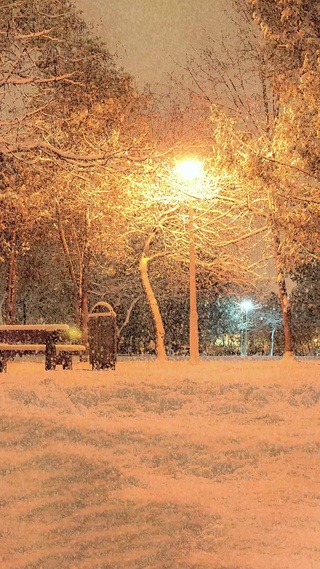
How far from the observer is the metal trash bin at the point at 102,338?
18203mm

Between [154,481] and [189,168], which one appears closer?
[154,481]

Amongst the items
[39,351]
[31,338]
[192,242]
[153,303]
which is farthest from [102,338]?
[153,303]

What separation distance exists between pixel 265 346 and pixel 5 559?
276 feet

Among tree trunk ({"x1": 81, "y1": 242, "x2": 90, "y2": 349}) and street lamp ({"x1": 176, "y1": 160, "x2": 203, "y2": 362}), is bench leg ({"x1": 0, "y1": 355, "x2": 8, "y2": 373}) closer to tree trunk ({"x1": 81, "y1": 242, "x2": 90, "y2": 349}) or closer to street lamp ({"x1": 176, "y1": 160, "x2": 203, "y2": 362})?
street lamp ({"x1": 176, "y1": 160, "x2": 203, "y2": 362})

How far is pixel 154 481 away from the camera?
698 centimetres

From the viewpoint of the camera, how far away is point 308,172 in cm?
1698

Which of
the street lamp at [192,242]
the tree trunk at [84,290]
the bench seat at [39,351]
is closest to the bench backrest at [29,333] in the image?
the bench seat at [39,351]

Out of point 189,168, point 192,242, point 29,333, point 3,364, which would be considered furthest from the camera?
point 192,242

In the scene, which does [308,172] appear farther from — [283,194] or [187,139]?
[187,139]

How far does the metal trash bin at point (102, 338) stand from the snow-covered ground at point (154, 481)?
21.6 feet

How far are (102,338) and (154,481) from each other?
11.6 metres

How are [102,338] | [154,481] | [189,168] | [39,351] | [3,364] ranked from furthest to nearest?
[189,168] → [102,338] → [39,351] → [3,364] → [154,481]

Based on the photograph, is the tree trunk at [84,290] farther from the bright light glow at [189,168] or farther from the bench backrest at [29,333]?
the bench backrest at [29,333]

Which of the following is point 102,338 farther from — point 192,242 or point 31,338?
point 192,242
